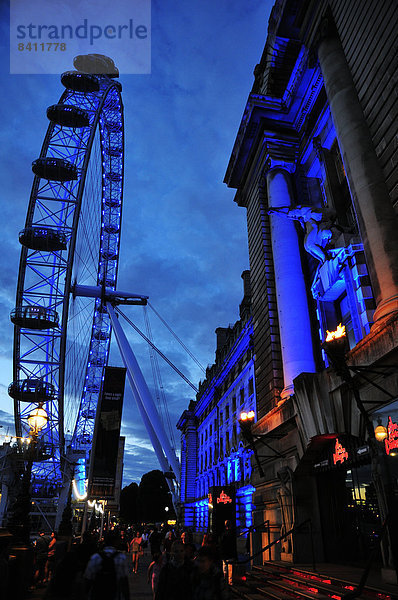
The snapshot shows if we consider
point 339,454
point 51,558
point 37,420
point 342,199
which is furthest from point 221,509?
point 342,199

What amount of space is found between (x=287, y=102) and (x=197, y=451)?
52298 millimetres

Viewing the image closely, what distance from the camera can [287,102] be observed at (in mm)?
20109

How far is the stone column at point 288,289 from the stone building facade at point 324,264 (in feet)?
0.18

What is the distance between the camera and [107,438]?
73.6 ft

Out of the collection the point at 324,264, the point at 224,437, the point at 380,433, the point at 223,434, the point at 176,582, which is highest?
the point at 324,264

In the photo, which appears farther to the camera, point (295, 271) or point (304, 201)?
point (304, 201)

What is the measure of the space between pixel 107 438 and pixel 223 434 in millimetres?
23348

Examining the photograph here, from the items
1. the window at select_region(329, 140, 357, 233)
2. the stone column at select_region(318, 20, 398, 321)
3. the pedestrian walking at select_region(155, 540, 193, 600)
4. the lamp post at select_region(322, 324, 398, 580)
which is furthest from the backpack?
the window at select_region(329, 140, 357, 233)

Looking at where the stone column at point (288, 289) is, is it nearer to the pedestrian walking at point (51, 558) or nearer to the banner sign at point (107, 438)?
the pedestrian walking at point (51, 558)

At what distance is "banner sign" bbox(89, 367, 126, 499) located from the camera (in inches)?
824

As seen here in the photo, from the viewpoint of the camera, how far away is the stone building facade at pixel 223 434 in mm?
33906

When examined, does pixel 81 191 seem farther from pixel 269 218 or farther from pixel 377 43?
pixel 377 43

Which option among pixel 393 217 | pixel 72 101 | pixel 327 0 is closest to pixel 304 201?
pixel 327 0

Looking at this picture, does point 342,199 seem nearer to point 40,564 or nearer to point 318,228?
point 318,228
